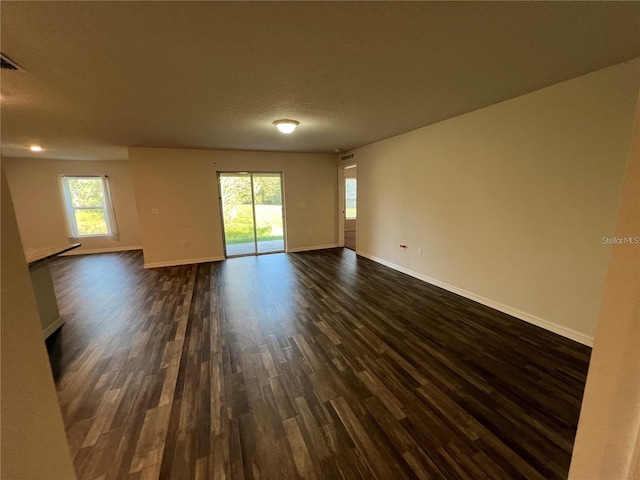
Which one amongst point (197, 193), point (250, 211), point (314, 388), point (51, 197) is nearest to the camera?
point (314, 388)

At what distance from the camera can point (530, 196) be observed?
286 centimetres

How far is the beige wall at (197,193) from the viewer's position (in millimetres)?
5344

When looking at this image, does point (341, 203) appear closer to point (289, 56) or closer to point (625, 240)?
point (289, 56)

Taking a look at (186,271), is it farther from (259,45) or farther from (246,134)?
(259,45)

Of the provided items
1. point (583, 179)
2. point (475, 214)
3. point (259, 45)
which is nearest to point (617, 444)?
point (259, 45)

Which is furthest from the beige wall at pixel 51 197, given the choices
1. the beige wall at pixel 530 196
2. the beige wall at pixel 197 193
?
the beige wall at pixel 530 196

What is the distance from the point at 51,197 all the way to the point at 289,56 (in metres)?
7.75

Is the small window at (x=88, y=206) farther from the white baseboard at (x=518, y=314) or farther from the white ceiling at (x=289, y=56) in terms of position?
the white baseboard at (x=518, y=314)

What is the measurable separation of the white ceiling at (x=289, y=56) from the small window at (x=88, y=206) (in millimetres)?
3922

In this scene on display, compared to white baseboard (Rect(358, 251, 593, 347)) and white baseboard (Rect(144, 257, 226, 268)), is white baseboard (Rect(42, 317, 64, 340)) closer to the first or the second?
white baseboard (Rect(144, 257, 226, 268))

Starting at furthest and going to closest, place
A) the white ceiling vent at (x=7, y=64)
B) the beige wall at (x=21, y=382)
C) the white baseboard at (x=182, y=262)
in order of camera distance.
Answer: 1. the white baseboard at (x=182, y=262)
2. the white ceiling vent at (x=7, y=64)
3. the beige wall at (x=21, y=382)

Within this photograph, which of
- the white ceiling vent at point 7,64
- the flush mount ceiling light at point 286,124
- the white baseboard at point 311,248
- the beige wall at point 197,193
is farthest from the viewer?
the white baseboard at point 311,248

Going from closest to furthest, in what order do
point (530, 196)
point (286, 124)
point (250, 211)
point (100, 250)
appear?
point (530, 196), point (286, 124), point (250, 211), point (100, 250)

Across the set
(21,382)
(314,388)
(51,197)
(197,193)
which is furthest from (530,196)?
(51,197)
